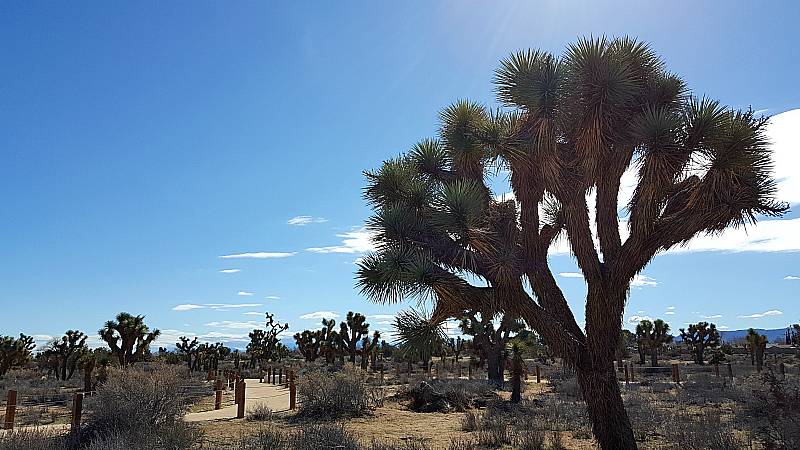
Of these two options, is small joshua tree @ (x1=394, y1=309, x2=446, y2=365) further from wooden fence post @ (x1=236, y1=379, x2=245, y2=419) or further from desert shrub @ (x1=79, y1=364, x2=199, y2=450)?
wooden fence post @ (x1=236, y1=379, x2=245, y2=419)

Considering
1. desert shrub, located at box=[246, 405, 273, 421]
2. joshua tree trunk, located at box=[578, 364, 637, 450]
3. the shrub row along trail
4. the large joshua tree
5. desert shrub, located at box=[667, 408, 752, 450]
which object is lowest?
the shrub row along trail

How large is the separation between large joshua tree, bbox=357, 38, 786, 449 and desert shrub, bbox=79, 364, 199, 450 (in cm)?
481

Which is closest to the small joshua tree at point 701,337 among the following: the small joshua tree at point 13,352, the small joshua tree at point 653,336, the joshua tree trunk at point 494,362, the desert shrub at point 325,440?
the small joshua tree at point 653,336

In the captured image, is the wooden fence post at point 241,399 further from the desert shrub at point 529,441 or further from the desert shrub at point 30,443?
the desert shrub at point 529,441

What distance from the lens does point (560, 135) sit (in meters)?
9.46

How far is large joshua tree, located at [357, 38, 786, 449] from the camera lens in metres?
8.02

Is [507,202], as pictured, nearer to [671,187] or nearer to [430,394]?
→ [671,187]

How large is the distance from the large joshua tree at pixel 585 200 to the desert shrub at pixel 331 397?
7044 mm

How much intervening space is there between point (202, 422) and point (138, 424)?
388cm

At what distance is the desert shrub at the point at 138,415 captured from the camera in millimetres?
9625

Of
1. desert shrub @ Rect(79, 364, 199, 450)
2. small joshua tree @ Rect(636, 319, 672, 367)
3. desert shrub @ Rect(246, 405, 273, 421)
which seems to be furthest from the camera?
small joshua tree @ Rect(636, 319, 672, 367)

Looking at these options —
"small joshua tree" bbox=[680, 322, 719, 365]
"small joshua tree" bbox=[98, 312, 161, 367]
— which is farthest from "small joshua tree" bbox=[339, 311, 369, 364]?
"small joshua tree" bbox=[680, 322, 719, 365]

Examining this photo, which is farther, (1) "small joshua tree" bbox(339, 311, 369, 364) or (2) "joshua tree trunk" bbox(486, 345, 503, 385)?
(1) "small joshua tree" bbox(339, 311, 369, 364)

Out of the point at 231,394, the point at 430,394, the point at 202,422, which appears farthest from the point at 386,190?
the point at 231,394
